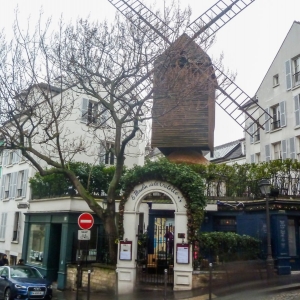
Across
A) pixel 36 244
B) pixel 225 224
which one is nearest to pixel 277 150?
pixel 225 224

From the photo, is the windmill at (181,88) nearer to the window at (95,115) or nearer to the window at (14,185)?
the window at (95,115)

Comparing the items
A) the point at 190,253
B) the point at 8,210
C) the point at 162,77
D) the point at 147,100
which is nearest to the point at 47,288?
the point at 190,253

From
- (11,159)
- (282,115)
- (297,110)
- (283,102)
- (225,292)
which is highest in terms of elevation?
(283,102)

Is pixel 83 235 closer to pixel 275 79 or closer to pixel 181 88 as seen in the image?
pixel 181 88

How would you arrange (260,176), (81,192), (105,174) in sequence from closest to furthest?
(81,192) → (260,176) → (105,174)

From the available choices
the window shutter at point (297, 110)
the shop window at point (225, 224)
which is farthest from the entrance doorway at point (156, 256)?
the window shutter at point (297, 110)

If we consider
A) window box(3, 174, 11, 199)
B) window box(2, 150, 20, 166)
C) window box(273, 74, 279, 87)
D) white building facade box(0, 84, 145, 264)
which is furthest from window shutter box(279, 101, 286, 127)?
window box(3, 174, 11, 199)

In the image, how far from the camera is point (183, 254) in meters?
12.9

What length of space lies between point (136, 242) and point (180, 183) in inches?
100

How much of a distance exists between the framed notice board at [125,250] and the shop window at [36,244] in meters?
8.18

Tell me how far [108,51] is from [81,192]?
5.25 metres

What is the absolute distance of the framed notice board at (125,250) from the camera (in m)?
13.4

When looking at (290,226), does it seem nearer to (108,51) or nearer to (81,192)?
(81,192)

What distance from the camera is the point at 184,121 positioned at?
18234 mm
